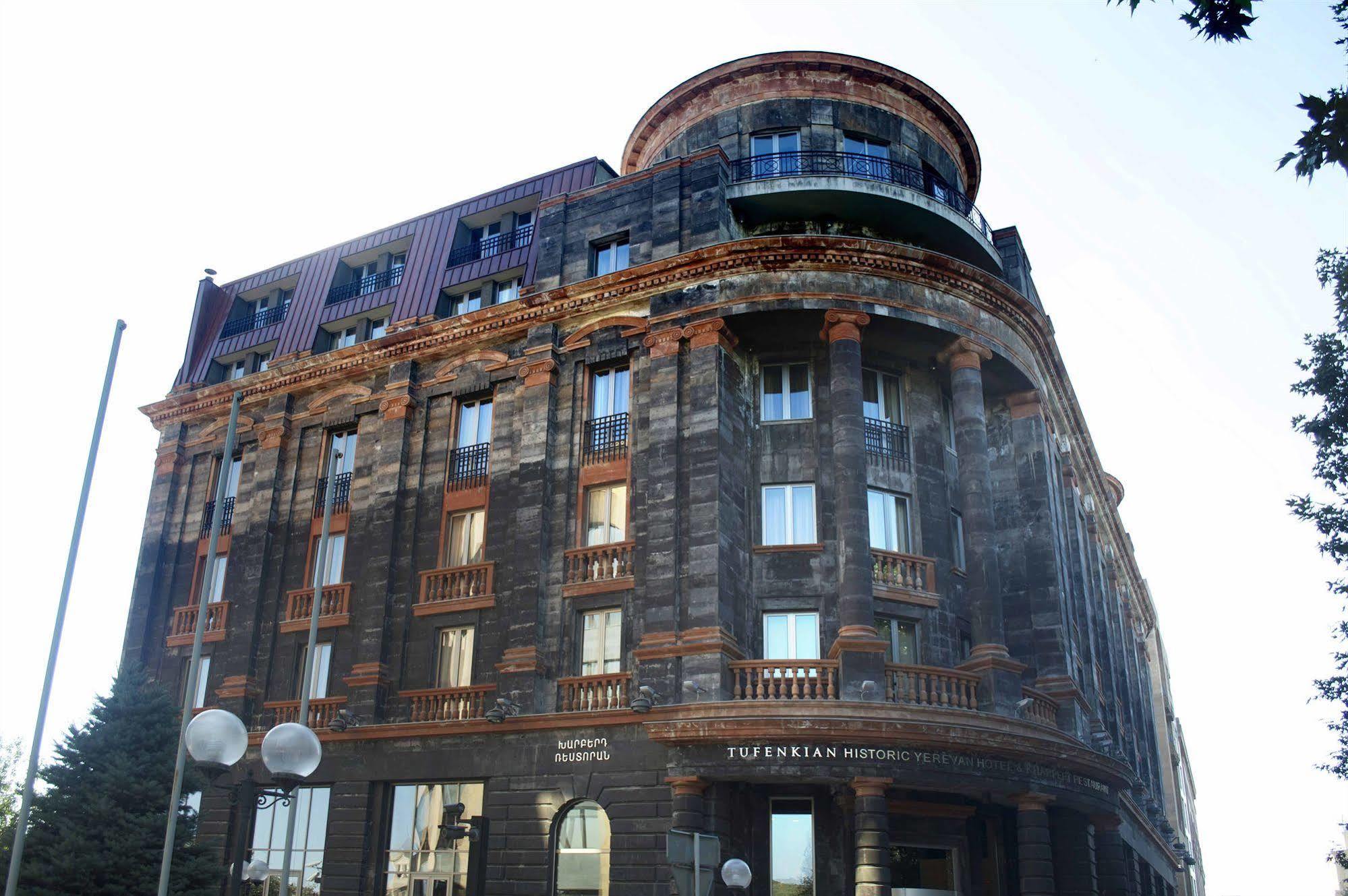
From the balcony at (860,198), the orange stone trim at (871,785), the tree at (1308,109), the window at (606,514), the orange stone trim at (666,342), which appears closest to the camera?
the tree at (1308,109)

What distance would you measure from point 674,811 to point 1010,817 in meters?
8.99

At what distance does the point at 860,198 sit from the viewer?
3119 centimetres

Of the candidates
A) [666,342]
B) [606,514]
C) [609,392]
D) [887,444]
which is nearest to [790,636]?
[606,514]

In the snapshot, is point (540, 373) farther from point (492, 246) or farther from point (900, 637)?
A: point (900, 637)

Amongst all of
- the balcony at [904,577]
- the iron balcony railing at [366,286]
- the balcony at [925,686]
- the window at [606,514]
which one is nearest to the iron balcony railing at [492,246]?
the iron balcony railing at [366,286]

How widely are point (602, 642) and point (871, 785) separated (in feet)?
25.2

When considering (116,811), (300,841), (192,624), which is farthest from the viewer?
(192,624)

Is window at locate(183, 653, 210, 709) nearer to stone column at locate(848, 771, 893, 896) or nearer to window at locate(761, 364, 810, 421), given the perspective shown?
window at locate(761, 364, 810, 421)

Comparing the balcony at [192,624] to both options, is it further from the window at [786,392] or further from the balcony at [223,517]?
the window at [786,392]

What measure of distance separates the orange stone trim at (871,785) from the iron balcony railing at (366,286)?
22413 mm

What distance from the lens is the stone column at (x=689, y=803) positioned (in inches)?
905

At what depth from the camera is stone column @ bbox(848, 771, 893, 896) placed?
21969 mm

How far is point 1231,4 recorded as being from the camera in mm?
10477

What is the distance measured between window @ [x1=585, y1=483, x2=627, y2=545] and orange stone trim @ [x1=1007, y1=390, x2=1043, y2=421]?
1191 cm
